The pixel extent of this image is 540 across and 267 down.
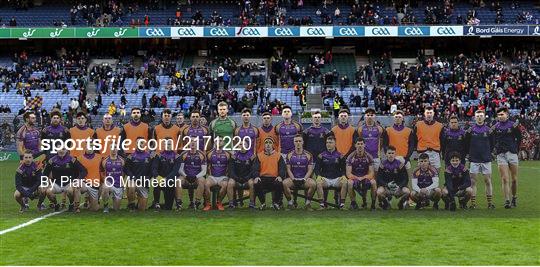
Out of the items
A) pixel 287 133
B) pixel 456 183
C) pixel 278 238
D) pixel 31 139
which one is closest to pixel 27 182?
pixel 31 139

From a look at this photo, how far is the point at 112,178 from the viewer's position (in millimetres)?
15477

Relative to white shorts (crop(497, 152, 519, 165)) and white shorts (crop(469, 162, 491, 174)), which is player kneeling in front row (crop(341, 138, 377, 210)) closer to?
white shorts (crop(469, 162, 491, 174))

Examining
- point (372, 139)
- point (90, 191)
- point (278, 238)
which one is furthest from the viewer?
point (372, 139)

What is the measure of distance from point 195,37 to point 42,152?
114ft

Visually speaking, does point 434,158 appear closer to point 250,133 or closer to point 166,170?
point 250,133

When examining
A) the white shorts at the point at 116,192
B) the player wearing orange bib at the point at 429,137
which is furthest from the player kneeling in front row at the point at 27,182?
the player wearing orange bib at the point at 429,137

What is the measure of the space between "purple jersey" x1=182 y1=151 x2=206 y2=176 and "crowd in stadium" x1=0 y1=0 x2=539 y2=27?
113 feet

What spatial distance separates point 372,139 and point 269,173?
196 cm

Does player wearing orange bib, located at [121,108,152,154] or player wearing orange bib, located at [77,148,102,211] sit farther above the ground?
player wearing orange bib, located at [121,108,152,154]

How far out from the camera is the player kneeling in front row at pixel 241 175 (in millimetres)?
15633

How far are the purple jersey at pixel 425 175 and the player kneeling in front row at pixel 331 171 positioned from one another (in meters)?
1.26

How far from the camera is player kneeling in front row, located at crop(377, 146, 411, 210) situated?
15.5 metres

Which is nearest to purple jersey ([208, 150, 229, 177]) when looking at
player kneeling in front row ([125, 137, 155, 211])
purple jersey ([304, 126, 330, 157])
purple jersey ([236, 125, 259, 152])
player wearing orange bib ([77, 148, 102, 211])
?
purple jersey ([236, 125, 259, 152])

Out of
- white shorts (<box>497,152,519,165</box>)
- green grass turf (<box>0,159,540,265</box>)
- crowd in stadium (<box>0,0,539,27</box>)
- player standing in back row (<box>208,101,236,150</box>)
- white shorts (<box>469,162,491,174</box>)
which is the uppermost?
crowd in stadium (<box>0,0,539,27</box>)
